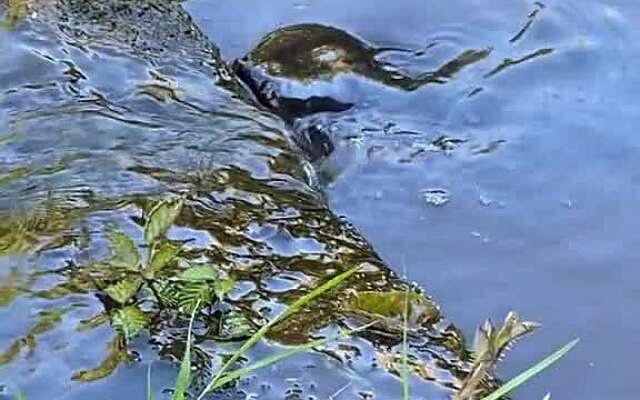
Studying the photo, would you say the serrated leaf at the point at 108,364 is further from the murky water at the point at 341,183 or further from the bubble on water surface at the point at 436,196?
the bubble on water surface at the point at 436,196

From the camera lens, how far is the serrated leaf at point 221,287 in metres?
2.03

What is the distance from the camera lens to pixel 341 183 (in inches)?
121

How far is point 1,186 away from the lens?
2557 mm

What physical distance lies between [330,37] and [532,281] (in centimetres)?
103

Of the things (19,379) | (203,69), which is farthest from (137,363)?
(203,69)

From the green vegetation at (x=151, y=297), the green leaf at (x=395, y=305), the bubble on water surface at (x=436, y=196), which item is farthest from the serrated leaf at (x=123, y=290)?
the bubble on water surface at (x=436, y=196)

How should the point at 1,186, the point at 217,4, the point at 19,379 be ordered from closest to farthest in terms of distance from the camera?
the point at 19,379, the point at 1,186, the point at 217,4

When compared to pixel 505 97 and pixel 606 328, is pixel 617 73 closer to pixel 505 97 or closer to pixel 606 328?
pixel 505 97

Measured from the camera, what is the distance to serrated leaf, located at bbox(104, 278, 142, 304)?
2049 millimetres

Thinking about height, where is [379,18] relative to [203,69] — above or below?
above

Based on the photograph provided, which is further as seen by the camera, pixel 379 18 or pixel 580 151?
pixel 379 18

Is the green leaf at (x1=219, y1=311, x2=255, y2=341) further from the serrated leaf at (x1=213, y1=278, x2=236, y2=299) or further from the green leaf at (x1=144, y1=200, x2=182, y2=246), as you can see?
the green leaf at (x1=144, y1=200, x2=182, y2=246)

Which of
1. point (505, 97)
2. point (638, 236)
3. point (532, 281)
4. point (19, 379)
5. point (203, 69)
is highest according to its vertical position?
point (505, 97)

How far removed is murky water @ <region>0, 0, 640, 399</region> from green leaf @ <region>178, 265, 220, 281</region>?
8cm
